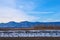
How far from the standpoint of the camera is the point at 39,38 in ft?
58.8

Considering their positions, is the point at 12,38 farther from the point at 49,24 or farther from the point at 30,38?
the point at 49,24

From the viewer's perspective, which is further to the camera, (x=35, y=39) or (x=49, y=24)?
(x=49, y=24)

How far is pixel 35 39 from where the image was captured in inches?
695

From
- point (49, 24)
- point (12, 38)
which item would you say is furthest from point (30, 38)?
point (49, 24)

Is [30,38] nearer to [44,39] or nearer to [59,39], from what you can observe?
[44,39]

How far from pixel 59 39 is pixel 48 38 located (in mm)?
949

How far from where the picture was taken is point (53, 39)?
57.9 feet

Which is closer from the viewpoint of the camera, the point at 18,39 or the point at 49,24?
the point at 18,39

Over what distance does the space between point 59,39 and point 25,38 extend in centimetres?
294

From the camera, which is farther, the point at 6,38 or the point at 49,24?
the point at 49,24

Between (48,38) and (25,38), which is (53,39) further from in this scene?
(25,38)

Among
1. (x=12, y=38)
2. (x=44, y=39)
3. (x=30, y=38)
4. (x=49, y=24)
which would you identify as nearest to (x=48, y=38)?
(x=44, y=39)

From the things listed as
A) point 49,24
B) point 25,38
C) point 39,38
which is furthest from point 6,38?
point 49,24

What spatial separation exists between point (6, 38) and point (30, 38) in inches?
82.3
